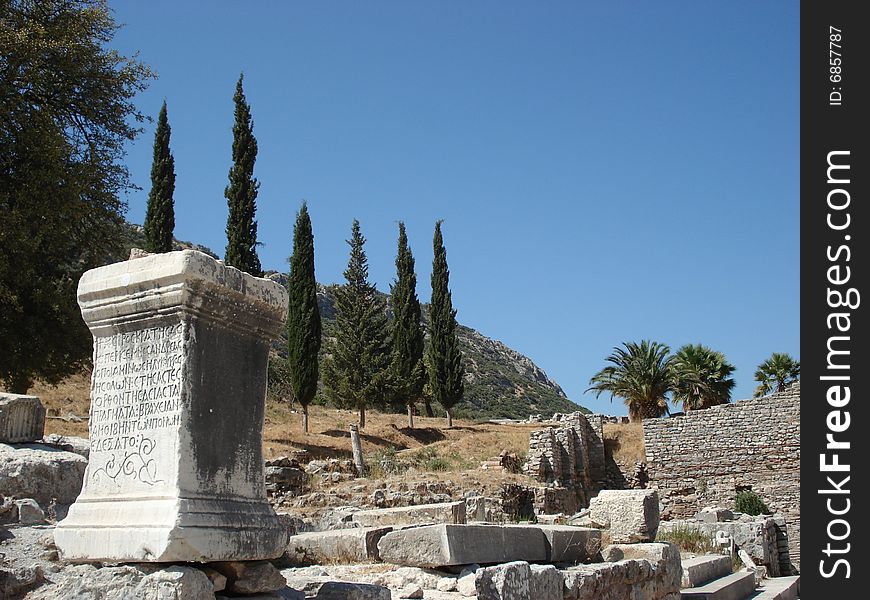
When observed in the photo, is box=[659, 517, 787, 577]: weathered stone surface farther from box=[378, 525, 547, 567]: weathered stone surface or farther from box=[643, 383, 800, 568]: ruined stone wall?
box=[643, 383, 800, 568]: ruined stone wall

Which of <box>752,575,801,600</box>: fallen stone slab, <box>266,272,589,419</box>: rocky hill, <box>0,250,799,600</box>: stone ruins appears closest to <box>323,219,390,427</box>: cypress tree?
<box>752,575,801,600</box>: fallen stone slab

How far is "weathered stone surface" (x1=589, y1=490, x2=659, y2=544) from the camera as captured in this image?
981 centimetres

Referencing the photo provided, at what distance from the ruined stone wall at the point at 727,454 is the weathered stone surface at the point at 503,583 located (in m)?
24.4

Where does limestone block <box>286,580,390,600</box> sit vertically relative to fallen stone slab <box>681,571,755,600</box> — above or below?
above

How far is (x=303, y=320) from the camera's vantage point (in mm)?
31703

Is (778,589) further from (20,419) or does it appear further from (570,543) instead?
(20,419)

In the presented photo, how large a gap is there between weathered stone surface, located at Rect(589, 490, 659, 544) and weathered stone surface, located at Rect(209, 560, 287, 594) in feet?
20.8

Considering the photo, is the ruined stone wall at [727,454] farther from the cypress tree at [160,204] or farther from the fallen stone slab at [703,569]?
the cypress tree at [160,204]

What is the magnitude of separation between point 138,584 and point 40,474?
3835 mm

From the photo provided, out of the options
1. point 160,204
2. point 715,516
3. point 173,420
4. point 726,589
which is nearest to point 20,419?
point 173,420

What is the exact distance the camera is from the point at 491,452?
28.9 meters

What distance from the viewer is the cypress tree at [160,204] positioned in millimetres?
28516

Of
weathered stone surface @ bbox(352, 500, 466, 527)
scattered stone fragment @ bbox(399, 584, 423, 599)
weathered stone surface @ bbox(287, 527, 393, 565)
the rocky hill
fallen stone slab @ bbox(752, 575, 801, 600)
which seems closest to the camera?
scattered stone fragment @ bbox(399, 584, 423, 599)

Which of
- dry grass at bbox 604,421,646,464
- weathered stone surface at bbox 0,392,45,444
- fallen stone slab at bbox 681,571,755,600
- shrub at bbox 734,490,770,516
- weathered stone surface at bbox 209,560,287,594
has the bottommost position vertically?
shrub at bbox 734,490,770,516
